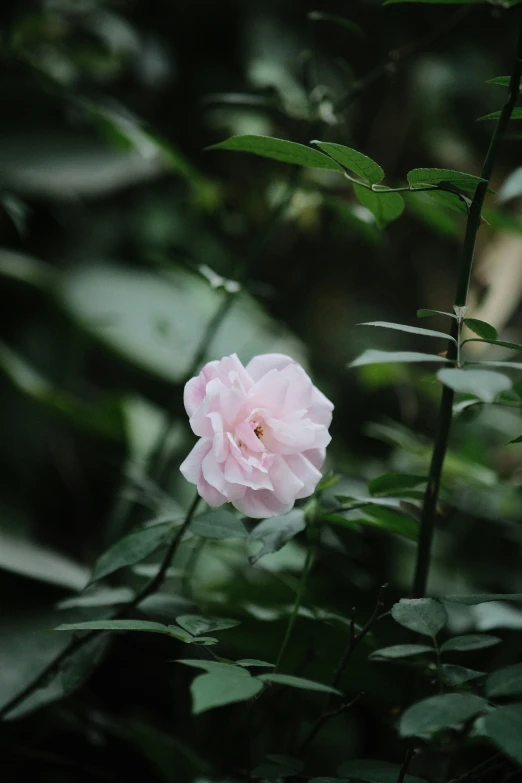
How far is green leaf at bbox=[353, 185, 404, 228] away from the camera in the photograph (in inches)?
21.8

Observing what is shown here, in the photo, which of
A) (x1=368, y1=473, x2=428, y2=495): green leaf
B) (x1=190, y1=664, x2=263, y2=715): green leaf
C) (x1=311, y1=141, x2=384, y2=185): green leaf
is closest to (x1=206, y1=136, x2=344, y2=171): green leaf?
(x1=311, y1=141, x2=384, y2=185): green leaf

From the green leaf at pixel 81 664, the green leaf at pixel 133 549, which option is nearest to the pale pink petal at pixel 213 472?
the green leaf at pixel 133 549

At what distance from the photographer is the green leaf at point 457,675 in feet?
1.38

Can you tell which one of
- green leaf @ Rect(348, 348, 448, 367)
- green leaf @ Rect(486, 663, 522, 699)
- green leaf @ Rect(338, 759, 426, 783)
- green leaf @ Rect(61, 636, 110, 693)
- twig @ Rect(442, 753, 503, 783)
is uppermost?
green leaf @ Rect(348, 348, 448, 367)

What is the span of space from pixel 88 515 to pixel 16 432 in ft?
0.81

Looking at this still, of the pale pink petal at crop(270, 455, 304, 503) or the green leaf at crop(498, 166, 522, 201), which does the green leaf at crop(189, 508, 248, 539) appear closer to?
the pale pink petal at crop(270, 455, 304, 503)

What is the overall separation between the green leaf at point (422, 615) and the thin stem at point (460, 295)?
0.31ft

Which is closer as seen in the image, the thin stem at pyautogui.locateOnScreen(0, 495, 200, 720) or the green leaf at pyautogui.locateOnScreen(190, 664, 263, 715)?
the green leaf at pyautogui.locateOnScreen(190, 664, 263, 715)

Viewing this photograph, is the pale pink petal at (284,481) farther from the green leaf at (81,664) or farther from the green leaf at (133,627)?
the green leaf at (81,664)

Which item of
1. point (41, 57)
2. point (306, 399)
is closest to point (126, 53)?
point (41, 57)

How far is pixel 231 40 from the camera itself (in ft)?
6.31

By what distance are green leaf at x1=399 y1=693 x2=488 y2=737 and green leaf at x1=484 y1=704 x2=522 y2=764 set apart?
0.01 m

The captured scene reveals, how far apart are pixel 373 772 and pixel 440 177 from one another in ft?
1.29

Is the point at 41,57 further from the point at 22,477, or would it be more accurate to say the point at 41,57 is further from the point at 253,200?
the point at 22,477
